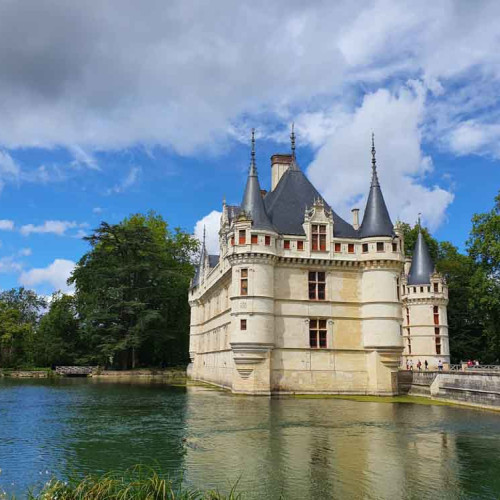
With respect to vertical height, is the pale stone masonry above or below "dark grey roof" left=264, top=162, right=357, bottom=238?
below

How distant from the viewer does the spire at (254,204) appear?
94.0 ft

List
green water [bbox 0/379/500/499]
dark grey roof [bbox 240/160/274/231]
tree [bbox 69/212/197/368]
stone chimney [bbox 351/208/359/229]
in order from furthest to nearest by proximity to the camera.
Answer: tree [bbox 69/212/197/368]
stone chimney [bbox 351/208/359/229]
dark grey roof [bbox 240/160/274/231]
green water [bbox 0/379/500/499]

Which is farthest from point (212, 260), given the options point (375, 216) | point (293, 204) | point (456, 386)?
point (456, 386)

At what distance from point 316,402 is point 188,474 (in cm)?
1520

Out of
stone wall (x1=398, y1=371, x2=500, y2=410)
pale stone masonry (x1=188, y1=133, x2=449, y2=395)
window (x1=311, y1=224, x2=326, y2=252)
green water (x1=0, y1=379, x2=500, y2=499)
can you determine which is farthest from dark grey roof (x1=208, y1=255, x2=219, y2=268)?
green water (x1=0, y1=379, x2=500, y2=499)

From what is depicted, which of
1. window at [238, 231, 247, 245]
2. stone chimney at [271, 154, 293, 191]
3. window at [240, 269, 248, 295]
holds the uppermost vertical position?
stone chimney at [271, 154, 293, 191]

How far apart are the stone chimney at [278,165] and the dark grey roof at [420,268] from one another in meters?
13.5

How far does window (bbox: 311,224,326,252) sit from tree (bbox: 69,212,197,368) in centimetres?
2198

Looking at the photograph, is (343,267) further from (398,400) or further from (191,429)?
(191,429)

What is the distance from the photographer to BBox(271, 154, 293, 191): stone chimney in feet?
122

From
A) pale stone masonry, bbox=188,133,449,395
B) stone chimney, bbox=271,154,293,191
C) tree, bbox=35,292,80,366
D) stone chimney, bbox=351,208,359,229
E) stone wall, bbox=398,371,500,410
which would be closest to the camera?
stone wall, bbox=398,371,500,410

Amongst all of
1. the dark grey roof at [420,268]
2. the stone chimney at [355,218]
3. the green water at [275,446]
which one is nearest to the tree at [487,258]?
the dark grey roof at [420,268]

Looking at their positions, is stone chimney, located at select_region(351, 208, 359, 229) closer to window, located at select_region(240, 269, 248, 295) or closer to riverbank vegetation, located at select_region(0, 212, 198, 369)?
window, located at select_region(240, 269, 248, 295)

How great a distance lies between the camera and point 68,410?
21.6 m
